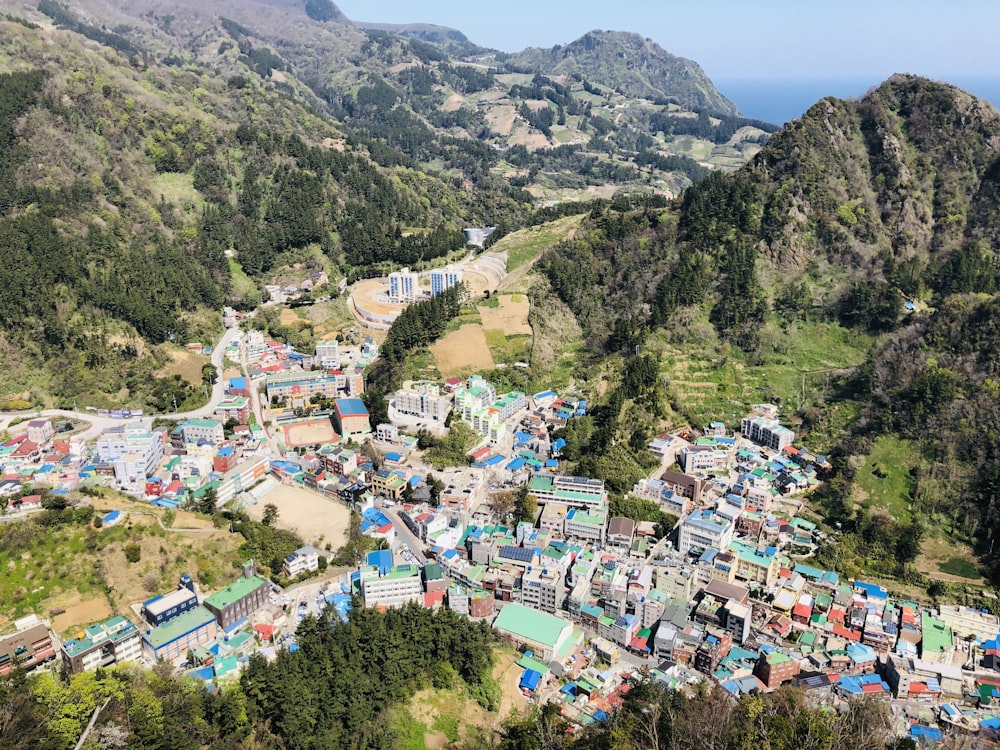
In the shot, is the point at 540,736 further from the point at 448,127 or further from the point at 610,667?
the point at 448,127

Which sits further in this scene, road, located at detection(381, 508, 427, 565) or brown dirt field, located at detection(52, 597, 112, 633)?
road, located at detection(381, 508, 427, 565)

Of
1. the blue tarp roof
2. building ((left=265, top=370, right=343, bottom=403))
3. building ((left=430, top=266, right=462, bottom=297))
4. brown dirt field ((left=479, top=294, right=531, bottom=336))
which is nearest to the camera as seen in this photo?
the blue tarp roof

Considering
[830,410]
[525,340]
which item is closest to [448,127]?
[525,340]

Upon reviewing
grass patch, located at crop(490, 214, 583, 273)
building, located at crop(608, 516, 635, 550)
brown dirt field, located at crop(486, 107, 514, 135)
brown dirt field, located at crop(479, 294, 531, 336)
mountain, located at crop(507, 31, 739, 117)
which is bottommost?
building, located at crop(608, 516, 635, 550)

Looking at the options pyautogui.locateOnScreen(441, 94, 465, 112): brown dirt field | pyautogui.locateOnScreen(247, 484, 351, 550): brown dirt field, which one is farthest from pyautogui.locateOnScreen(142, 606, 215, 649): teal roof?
pyautogui.locateOnScreen(441, 94, 465, 112): brown dirt field

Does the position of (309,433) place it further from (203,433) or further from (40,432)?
(40,432)

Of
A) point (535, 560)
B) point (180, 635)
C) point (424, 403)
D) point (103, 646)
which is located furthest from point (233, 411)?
point (535, 560)

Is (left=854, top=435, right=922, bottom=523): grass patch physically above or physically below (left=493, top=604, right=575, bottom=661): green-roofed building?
above

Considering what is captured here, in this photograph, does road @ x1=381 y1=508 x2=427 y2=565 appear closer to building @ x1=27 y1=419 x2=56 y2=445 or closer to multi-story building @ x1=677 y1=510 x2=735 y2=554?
multi-story building @ x1=677 y1=510 x2=735 y2=554

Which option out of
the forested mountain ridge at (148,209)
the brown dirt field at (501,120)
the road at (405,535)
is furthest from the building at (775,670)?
the brown dirt field at (501,120)
